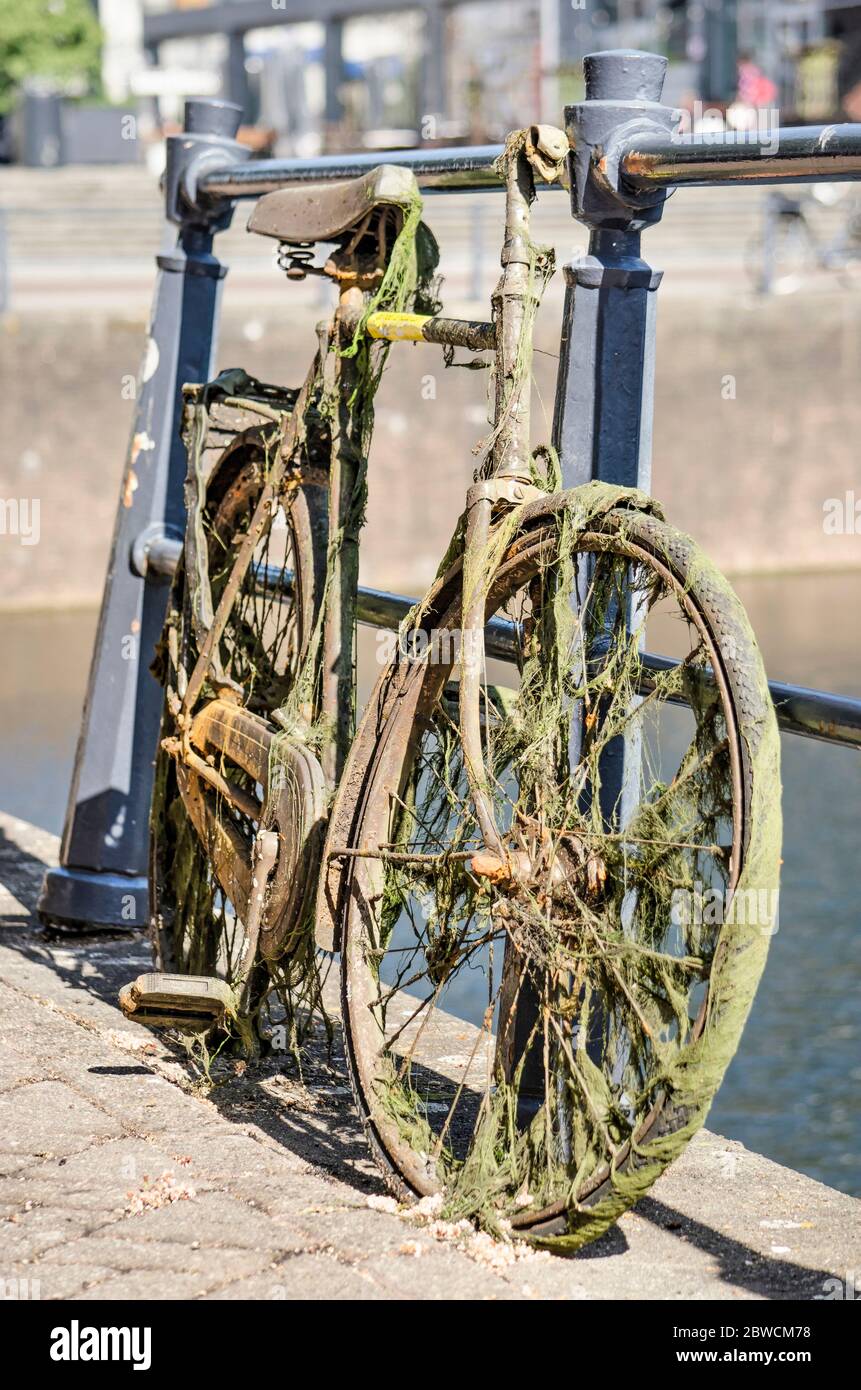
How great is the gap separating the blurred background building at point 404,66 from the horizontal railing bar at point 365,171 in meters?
23.6

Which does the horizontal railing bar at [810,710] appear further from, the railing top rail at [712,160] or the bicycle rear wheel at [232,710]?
the railing top rail at [712,160]

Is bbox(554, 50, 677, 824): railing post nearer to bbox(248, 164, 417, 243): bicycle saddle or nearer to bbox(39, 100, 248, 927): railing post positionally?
bbox(248, 164, 417, 243): bicycle saddle

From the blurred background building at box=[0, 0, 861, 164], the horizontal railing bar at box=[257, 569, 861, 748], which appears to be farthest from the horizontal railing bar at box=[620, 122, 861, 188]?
the blurred background building at box=[0, 0, 861, 164]

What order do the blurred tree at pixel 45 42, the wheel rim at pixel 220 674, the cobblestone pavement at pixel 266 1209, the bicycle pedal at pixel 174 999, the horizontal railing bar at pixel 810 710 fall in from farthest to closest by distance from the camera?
1. the blurred tree at pixel 45 42
2. the wheel rim at pixel 220 674
3. the bicycle pedal at pixel 174 999
4. the horizontal railing bar at pixel 810 710
5. the cobblestone pavement at pixel 266 1209

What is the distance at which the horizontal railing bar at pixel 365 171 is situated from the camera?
285 centimetres

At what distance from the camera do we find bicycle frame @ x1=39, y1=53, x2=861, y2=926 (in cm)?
237

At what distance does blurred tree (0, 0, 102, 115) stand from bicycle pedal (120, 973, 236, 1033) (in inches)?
1315

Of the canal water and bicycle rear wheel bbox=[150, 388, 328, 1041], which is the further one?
the canal water

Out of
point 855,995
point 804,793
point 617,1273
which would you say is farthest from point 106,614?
point 804,793

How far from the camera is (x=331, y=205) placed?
3002 mm

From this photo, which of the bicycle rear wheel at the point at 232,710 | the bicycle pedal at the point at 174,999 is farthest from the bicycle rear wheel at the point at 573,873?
the bicycle pedal at the point at 174,999

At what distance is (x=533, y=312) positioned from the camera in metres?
2.47

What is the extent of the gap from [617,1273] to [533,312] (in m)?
1.24

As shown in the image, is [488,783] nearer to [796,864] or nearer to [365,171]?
[365,171]
